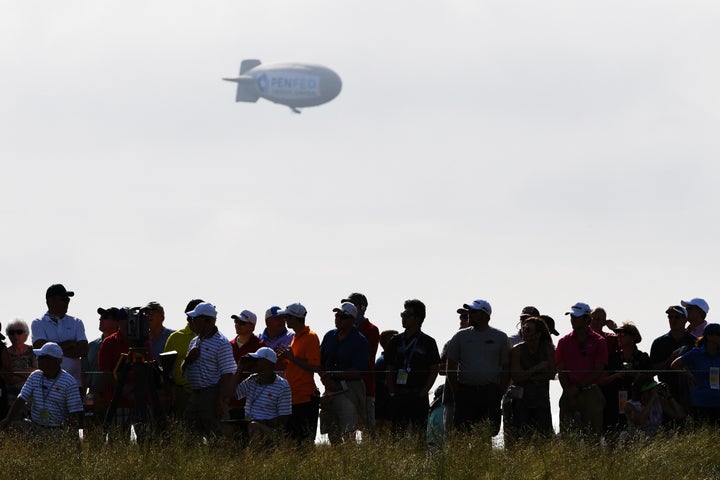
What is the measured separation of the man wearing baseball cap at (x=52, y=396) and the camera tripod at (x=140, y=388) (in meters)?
0.37

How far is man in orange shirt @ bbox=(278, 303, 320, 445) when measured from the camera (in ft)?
55.1

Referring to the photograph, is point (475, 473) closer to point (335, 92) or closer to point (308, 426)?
point (308, 426)

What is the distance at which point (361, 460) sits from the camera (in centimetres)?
1495

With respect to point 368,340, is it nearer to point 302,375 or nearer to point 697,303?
point 302,375

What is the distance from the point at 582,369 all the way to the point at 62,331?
5755 mm

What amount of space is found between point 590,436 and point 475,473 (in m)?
2.13

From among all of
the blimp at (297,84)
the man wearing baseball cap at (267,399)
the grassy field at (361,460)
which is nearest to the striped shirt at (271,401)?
the man wearing baseball cap at (267,399)

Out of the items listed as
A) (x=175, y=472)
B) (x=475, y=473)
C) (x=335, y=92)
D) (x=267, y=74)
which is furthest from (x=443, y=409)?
(x=267, y=74)

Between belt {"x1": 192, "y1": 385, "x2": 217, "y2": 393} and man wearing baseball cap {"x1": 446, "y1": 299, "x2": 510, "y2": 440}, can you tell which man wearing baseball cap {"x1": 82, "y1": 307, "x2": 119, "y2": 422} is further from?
man wearing baseball cap {"x1": 446, "y1": 299, "x2": 510, "y2": 440}

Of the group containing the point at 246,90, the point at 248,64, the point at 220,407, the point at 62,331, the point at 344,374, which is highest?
the point at 248,64

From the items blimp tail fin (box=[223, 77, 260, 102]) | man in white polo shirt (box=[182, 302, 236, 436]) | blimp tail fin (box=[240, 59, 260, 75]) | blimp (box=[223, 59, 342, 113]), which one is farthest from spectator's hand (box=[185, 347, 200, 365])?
blimp tail fin (box=[240, 59, 260, 75])

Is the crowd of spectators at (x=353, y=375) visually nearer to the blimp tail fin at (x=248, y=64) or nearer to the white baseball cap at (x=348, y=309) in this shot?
the white baseball cap at (x=348, y=309)

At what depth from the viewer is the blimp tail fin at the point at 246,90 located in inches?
5645

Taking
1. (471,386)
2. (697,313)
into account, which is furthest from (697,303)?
(471,386)
